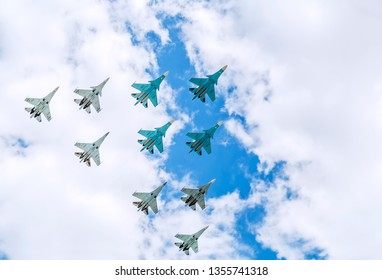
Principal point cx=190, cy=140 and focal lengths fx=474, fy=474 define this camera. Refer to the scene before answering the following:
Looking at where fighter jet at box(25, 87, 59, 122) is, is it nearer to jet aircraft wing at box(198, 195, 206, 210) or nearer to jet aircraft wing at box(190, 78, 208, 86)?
jet aircraft wing at box(190, 78, 208, 86)

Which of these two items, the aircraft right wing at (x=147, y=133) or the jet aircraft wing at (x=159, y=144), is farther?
the jet aircraft wing at (x=159, y=144)

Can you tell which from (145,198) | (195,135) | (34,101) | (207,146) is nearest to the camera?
(145,198)

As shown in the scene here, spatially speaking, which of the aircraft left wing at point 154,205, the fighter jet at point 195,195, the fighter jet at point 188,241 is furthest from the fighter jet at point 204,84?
the fighter jet at point 188,241

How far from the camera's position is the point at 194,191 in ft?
338

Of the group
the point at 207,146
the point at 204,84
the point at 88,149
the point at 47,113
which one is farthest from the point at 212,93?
the point at 47,113

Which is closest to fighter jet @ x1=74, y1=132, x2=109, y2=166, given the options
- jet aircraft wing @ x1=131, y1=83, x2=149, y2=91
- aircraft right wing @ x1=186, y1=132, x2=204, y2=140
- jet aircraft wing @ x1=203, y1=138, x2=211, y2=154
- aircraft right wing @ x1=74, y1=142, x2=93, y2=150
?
aircraft right wing @ x1=74, y1=142, x2=93, y2=150

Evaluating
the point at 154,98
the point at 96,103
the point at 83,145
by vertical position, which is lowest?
the point at 83,145

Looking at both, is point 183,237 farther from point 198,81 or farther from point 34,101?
point 34,101

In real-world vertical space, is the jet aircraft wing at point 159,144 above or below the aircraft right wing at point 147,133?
below

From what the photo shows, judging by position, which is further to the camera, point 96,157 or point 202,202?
point 202,202

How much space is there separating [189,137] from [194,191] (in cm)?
1198

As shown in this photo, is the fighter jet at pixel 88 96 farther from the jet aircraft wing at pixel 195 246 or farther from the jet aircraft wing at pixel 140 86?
the jet aircraft wing at pixel 195 246
